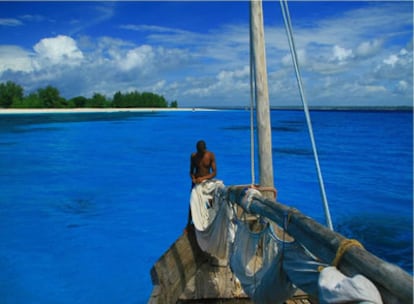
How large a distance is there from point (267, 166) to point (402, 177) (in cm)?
2118

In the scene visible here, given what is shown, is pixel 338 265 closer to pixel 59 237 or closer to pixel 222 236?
pixel 222 236

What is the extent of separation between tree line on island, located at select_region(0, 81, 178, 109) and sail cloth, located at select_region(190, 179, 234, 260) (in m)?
79.4

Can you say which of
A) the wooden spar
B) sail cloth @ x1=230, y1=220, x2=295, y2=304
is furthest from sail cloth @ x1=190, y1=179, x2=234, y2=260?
the wooden spar

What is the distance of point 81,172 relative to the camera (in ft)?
69.7

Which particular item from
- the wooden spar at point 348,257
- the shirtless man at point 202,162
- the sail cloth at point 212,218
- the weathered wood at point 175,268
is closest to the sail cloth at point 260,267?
the wooden spar at point 348,257

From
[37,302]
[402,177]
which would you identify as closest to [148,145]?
[402,177]

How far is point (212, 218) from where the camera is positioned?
15.8 ft

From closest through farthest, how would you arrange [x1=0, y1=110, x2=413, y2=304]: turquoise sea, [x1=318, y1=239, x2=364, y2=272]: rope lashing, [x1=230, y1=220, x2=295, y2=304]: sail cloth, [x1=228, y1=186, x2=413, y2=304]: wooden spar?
[x1=228, y1=186, x2=413, y2=304]: wooden spar → [x1=318, y1=239, x2=364, y2=272]: rope lashing → [x1=230, y1=220, x2=295, y2=304]: sail cloth → [x1=0, y1=110, x2=413, y2=304]: turquoise sea

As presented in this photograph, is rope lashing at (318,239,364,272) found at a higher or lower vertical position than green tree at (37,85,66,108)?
lower

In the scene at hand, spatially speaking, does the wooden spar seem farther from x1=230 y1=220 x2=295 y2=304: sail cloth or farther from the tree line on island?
the tree line on island

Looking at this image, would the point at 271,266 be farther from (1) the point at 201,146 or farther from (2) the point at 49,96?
(2) the point at 49,96

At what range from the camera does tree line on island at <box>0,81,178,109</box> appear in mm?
74938

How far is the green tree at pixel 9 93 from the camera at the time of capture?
241ft

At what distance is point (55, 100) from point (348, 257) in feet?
282
